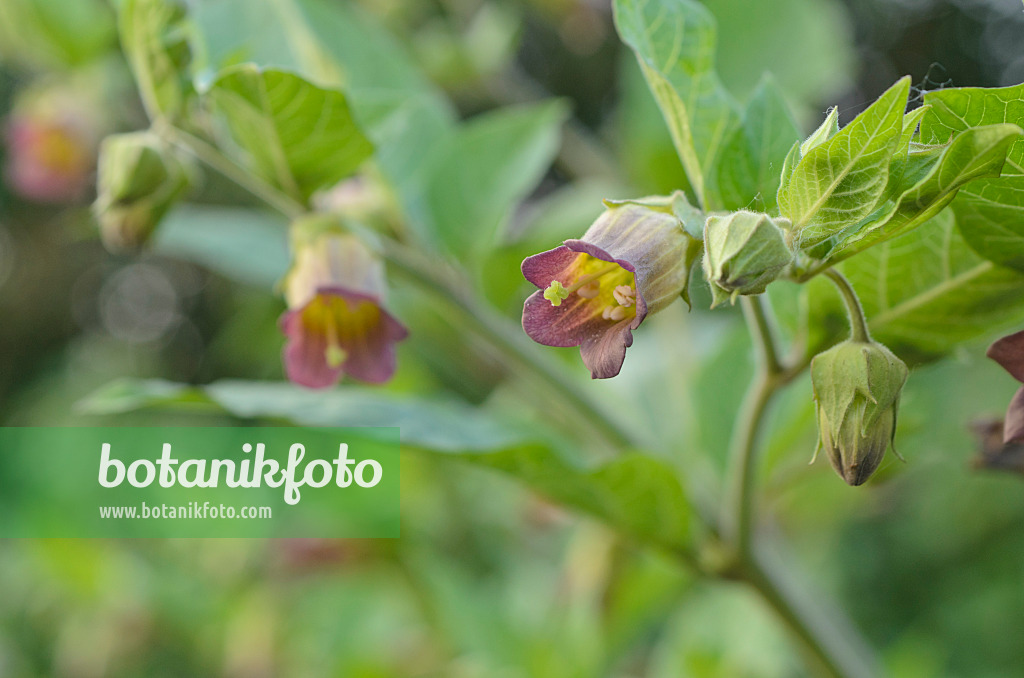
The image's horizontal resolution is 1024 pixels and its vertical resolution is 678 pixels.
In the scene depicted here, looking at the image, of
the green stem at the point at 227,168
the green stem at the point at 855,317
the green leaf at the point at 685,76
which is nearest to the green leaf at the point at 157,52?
the green stem at the point at 227,168

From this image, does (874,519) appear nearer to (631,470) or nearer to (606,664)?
(606,664)

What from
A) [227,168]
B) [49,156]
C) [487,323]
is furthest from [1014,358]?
[49,156]

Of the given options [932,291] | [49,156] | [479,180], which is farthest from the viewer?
[49,156]

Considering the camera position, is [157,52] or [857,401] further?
[157,52]

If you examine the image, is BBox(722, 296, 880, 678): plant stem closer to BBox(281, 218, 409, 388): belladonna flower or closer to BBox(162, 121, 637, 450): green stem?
BBox(162, 121, 637, 450): green stem

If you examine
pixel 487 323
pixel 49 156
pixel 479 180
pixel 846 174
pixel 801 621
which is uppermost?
pixel 49 156

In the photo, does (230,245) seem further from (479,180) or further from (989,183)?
(989,183)
